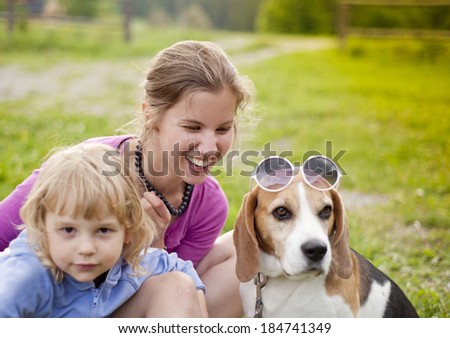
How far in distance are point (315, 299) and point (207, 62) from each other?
1538mm

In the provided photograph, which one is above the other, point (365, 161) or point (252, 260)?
point (252, 260)

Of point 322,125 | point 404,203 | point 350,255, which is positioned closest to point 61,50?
point 322,125

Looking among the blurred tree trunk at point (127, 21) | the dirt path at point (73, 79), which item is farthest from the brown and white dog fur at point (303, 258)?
the blurred tree trunk at point (127, 21)

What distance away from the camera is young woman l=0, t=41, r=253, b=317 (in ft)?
12.4

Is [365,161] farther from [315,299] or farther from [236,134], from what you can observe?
[315,299]

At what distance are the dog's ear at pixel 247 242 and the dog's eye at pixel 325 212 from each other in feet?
1.26

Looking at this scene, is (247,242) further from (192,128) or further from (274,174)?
(192,128)

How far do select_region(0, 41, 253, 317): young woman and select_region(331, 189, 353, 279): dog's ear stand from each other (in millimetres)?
781

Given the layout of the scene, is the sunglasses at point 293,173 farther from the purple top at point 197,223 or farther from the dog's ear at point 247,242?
the purple top at point 197,223

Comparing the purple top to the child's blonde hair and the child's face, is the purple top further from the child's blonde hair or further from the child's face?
the child's face

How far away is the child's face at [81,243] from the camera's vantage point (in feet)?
10.2

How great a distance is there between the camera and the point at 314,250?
10.8ft

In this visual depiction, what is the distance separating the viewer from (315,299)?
3.53 metres
